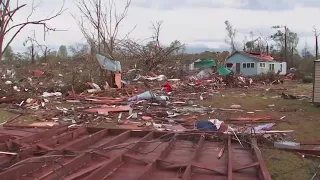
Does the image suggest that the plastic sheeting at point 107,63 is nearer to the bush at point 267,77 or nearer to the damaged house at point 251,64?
the bush at point 267,77

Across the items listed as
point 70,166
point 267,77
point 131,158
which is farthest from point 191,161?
point 267,77

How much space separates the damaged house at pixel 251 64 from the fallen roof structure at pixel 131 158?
36.9 m

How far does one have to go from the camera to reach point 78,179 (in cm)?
354

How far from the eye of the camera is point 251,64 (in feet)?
139

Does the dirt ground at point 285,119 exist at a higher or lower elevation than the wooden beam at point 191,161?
lower

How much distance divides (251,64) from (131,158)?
39878mm

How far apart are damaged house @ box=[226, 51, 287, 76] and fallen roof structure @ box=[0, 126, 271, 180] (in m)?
36.9

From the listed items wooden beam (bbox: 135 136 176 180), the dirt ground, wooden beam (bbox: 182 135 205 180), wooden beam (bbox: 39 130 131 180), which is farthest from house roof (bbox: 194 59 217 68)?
wooden beam (bbox: 39 130 131 180)

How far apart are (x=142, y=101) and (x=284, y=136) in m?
6.84

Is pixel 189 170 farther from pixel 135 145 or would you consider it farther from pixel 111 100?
pixel 111 100

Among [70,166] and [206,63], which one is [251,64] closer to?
[206,63]

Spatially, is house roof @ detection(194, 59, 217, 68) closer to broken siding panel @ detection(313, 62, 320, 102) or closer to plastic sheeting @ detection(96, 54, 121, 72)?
plastic sheeting @ detection(96, 54, 121, 72)

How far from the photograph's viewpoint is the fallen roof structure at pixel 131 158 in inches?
149

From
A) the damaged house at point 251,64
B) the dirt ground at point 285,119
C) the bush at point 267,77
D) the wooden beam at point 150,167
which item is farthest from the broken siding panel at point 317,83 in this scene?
the damaged house at point 251,64
